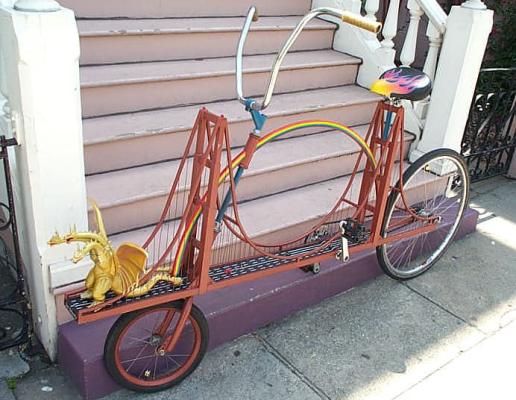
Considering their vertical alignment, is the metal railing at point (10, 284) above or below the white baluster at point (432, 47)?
below

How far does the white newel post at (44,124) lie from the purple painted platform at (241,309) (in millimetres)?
211

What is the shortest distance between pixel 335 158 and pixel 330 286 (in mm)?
977

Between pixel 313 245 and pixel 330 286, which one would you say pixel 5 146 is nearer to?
pixel 313 245

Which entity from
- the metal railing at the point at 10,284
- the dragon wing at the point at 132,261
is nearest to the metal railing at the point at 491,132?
the dragon wing at the point at 132,261

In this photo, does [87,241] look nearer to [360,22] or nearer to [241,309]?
[241,309]

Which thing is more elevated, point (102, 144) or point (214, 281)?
point (102, 144)

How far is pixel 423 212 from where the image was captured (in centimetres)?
368

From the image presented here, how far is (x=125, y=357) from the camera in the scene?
2707 mm

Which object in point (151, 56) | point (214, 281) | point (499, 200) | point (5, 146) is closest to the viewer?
point (5, 146)

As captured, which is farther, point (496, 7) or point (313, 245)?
point (496, 7)

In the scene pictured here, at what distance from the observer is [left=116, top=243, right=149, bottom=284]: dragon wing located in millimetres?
2448

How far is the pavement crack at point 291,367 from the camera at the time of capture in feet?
9.43

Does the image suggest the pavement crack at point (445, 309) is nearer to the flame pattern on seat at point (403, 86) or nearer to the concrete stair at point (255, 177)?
the concrete stair at point (255, 177)

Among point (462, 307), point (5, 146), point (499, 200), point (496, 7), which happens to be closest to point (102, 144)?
point (5, 146)
